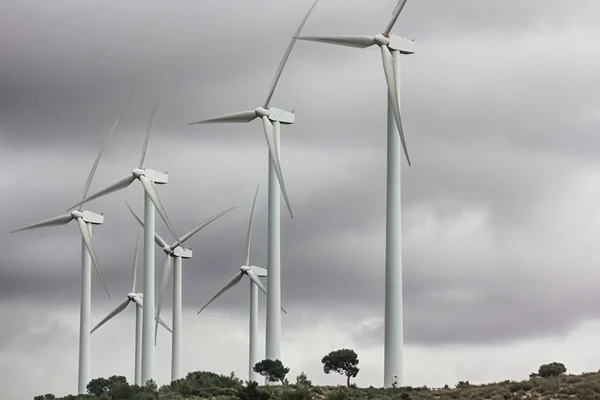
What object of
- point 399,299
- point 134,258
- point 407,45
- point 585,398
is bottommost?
point 585,398

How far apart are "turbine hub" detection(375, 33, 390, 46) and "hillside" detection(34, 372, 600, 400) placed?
96.1 feet

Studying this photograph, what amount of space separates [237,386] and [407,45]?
115 ft

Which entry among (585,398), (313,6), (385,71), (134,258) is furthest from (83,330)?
(585,398)

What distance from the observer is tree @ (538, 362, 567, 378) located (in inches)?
4921

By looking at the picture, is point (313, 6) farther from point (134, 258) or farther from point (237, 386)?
point (134, 258)

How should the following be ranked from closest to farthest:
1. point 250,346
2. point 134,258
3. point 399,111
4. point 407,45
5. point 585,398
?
point 585,398 < point 399,111 < point 407,45 < point 250,346 < point 134,258

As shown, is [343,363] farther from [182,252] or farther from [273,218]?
[182,252]

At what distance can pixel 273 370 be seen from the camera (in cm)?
13338

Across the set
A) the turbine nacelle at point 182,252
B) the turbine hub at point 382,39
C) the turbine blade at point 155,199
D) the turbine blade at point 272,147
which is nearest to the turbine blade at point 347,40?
the turbine hub at point 382,39

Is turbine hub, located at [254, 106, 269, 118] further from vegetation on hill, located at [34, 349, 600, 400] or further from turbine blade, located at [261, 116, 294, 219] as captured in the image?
vegetation on hill, located at [34, 349, 600, 400]

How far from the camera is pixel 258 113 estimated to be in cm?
14325

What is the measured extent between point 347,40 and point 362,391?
30338mm

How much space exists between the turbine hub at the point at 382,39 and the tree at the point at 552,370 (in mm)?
31734

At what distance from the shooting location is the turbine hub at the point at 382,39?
122m
